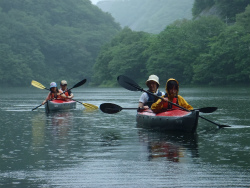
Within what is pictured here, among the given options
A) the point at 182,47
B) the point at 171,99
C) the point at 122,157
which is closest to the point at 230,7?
the point at 182,47

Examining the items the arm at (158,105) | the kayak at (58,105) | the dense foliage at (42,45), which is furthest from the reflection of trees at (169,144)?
the dense foliage at (42,45)

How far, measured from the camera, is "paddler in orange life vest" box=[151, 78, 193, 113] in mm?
14754

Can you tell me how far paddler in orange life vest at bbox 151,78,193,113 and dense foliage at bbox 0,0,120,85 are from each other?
10212cm

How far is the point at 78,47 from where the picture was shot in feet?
428

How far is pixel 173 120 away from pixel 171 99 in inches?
29.6

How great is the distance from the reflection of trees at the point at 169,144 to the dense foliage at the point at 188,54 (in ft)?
182

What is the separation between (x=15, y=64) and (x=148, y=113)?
103m

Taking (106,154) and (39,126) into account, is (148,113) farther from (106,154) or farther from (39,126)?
(106,154)

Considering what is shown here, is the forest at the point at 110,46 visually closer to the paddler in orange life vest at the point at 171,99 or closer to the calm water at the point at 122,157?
the paddler in orange life vest at the point at 171,99

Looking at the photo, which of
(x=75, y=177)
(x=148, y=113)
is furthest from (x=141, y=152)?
(x=148, y=113)

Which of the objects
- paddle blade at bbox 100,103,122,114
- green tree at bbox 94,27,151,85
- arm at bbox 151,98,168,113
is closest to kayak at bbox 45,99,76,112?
paddle blade at bbox 100,103,122,114

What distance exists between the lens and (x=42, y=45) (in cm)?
13050

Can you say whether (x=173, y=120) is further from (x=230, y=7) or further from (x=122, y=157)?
(x=230, y=7)

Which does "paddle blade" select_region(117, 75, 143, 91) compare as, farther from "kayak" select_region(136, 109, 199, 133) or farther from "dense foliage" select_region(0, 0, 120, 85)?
"dense foliage" select_region(0, 0, 120, 85)
